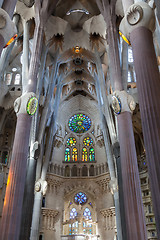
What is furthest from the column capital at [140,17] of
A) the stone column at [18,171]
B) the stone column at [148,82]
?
the stone column at [18,171]

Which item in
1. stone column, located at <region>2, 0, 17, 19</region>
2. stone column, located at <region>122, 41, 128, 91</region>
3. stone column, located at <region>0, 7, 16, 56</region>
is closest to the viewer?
stone column, located at <region>0, 7, 16, 56</region>

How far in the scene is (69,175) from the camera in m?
23.6

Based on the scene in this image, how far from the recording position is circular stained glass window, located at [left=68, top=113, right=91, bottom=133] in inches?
1055

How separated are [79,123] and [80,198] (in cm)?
896

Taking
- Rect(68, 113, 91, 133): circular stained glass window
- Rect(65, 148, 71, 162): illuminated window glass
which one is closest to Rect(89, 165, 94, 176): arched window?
Rect(65, 148, 71, 162): illuminated window glass

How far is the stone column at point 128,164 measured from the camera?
320 inches

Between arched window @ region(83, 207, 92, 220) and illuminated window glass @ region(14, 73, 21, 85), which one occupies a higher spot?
illuminated window glass @ region(14, 73, 21, 85)

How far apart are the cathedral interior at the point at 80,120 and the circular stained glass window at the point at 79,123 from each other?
0.41 ft

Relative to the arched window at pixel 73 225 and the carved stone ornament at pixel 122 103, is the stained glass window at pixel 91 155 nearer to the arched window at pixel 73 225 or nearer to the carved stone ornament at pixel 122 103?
the arched window at pixel 73 225

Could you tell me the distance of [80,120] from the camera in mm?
27484

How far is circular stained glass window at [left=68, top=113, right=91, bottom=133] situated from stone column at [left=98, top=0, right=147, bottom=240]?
1497 centimetres

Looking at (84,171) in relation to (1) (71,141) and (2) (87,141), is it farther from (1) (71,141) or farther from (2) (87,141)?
(1) (71,141)

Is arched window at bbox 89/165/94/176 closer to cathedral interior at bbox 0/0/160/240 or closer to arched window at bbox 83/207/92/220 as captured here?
cathedral interior at bbox 0/0/160/240

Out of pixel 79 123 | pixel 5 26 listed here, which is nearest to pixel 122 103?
pixel 5 26
